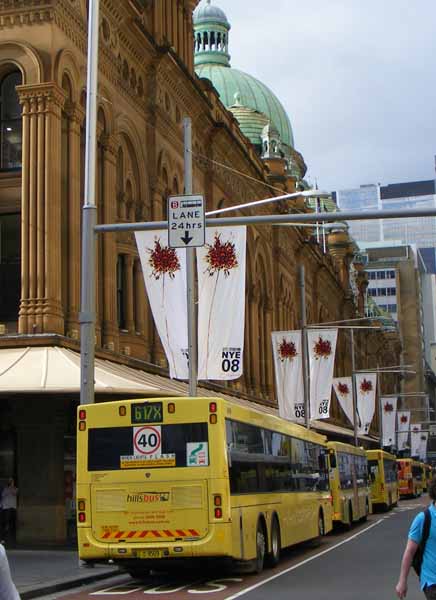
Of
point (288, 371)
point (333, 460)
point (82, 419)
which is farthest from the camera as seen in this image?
point (288, 371)

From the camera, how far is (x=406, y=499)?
7569 cm

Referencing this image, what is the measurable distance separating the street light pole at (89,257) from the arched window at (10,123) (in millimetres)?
5696

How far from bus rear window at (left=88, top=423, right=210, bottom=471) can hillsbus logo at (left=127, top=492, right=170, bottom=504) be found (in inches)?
18.4

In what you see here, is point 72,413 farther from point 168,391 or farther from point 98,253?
point 98,253

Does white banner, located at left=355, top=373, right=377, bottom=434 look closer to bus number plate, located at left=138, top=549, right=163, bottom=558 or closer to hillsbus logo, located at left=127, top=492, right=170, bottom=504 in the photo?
hillsbus logo, located at left=127, top=492, right=170, bottom=504

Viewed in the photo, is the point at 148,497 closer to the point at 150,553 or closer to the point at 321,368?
the point at 150,553

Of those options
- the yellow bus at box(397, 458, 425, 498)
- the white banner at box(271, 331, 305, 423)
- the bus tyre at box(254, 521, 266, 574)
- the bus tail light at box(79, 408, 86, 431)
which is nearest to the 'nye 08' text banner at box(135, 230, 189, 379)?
the bus tyre at box(254, 521, 266, 574)

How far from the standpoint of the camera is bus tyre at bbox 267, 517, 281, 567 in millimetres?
21734

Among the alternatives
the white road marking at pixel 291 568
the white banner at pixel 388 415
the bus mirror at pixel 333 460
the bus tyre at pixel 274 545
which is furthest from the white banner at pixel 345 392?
the bus tyre at pixel 274 545

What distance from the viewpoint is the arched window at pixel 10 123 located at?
1123 inches

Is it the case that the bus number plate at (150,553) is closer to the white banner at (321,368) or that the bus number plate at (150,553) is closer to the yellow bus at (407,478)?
the white banner at (321,368)

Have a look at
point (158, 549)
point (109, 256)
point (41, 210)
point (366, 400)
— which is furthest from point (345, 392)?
point (158, 549)

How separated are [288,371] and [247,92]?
51438 millimetres

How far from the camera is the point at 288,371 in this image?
3847cm
